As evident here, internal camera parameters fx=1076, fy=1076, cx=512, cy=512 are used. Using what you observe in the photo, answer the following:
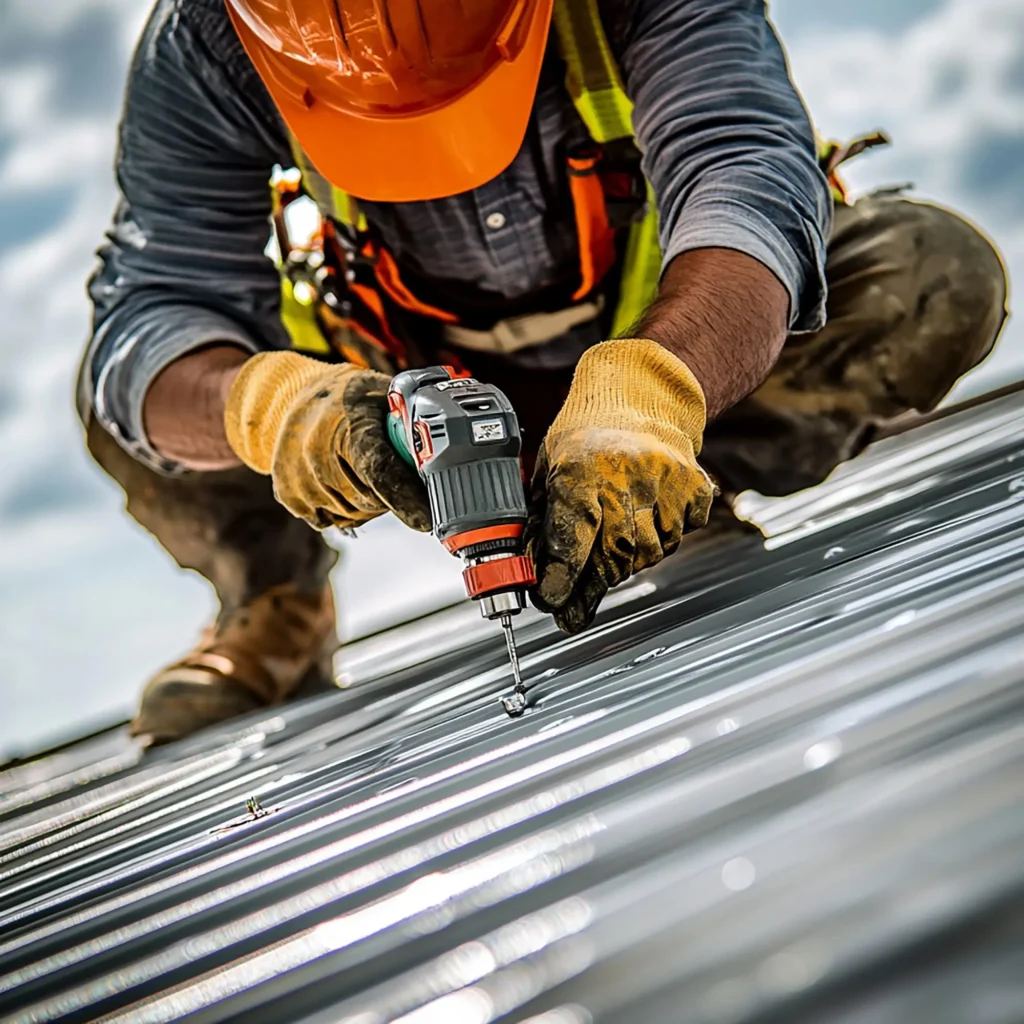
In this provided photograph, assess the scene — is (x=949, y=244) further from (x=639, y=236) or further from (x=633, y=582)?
(x=633, y=582)

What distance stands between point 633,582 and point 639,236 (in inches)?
26.0

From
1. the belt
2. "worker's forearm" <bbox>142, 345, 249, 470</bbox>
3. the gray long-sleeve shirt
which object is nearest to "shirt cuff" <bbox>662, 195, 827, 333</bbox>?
the gray long-sleeve shirt

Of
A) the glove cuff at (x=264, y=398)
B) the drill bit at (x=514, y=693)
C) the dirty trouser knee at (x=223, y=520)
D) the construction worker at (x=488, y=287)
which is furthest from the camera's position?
the dirty trouser knee at (x=223, y=520)

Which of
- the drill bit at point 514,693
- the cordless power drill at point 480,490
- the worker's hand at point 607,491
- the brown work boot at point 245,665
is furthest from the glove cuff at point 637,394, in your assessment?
the brown work boot at point 245,665

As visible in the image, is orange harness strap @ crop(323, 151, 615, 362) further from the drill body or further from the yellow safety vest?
the drill body

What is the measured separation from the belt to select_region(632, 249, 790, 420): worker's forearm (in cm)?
53

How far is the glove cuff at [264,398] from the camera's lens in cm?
169

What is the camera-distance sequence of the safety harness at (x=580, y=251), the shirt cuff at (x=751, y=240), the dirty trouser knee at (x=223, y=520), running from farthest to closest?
the dirty trouser knee at (x=223, y=520) < the safety harness at (x=580, y=251) < the shirt cuff at (x=751, y=240)

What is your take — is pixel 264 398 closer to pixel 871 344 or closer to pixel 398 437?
pixel 398 437

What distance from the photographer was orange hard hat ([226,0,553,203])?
1577mm

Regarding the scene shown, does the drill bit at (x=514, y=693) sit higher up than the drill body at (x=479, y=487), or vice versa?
the drill body at (x=479, y=487)

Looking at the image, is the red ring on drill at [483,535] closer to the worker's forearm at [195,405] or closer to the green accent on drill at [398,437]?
the green accent on drill at [398,437]

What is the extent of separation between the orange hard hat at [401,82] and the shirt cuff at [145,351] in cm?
44

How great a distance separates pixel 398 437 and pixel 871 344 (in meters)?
1.22
